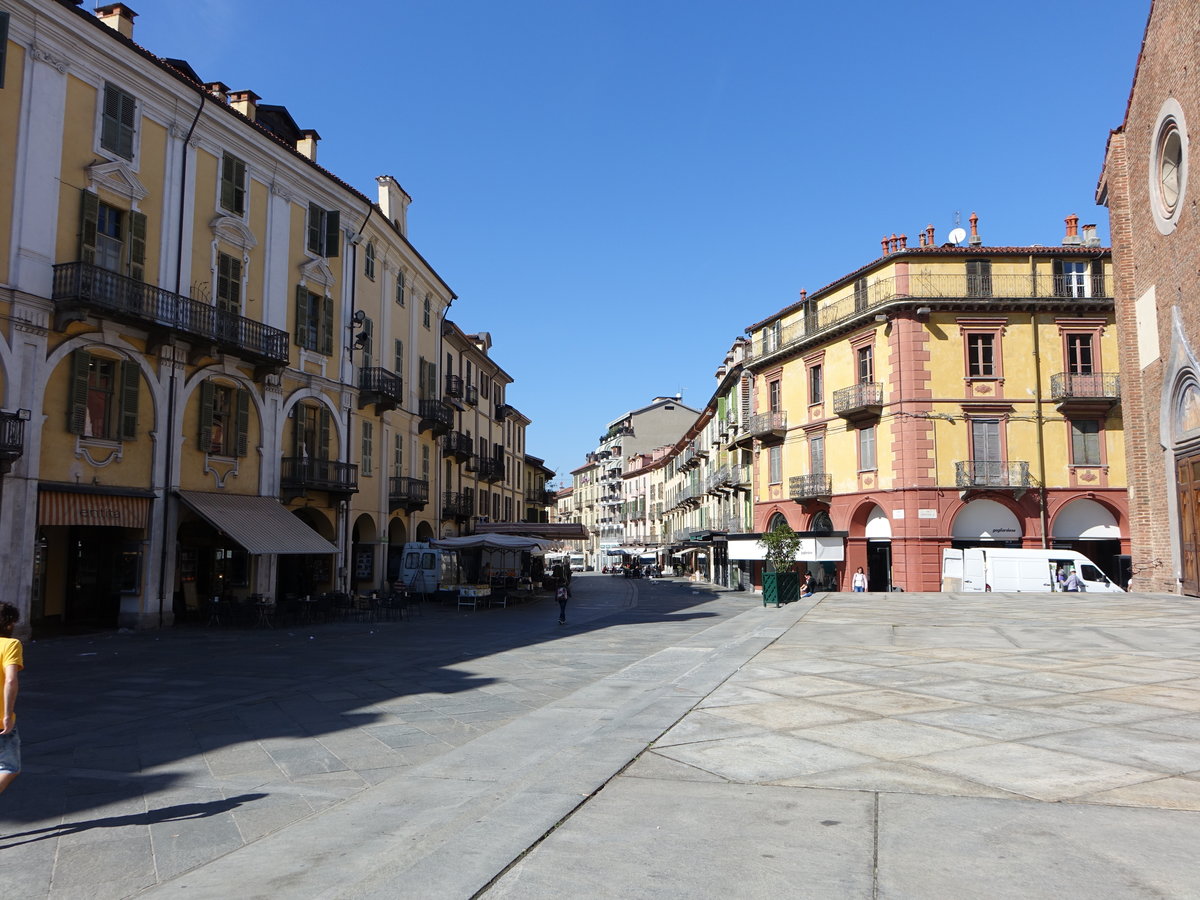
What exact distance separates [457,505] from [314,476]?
51.4ft

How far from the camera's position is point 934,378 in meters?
36.9

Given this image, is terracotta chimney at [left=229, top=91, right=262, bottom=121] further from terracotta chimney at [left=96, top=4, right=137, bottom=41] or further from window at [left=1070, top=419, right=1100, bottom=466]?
window at [left=1070, top=419, right=1100, bottom=466]

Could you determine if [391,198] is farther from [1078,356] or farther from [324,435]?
[1078,356]

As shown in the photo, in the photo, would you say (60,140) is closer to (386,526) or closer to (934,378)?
(386,526)

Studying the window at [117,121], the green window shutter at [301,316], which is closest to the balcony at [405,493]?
the green window shutter at [301,316]

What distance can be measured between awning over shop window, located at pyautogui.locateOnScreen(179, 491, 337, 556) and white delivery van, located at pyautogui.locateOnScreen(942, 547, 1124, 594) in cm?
2214

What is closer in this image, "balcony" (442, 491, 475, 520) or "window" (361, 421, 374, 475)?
"window" (361, 421, 374, 475)

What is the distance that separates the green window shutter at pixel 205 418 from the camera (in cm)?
2225

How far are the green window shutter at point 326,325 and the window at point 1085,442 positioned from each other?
29.3 metres

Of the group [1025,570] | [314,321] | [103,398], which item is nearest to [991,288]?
Answer: [1025,570]

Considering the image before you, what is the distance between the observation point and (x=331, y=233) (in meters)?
28.0

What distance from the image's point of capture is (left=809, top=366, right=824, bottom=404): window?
42.2 metres

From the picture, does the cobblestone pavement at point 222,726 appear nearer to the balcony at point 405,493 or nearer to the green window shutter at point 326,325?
the green window shutter at point 326,325

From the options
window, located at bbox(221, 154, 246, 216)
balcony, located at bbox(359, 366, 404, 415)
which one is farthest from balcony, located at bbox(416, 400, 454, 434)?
window, located at bbox(221, 154, 246, 216)
